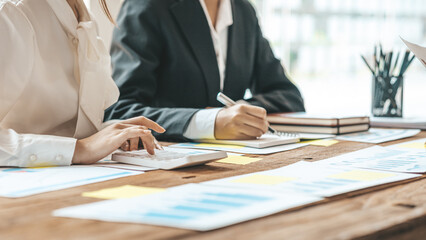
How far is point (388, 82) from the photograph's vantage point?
6.77 feet

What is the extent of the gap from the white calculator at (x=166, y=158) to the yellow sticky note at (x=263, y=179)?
14 cm

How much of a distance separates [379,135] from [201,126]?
22.8 inches

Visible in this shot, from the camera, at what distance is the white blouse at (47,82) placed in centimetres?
109

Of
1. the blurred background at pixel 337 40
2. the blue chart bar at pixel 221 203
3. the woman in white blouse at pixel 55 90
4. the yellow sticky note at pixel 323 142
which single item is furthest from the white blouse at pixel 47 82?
the blurred background at pixel 337 40

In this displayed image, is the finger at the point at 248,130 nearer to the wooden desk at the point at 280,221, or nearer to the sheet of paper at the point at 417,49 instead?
the sheet of paper at the point at 417,49

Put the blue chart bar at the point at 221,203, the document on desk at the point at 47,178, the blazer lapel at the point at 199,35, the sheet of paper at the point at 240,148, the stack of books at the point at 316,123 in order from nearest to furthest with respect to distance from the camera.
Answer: the blue chart bar at the point at 221,203, the document on desk at the point at 47,178, the sheet of paper at the point at 240,148, the stack of books at the point at 316,123, the blazer lapel at the point at 199,35

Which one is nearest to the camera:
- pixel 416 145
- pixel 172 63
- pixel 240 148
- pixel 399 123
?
pixel 240 148

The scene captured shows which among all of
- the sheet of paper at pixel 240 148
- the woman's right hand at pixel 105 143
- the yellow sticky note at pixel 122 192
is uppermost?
the yellow sticky note at pixel 122 192

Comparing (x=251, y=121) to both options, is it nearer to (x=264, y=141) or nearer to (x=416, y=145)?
(x=264, y=141)

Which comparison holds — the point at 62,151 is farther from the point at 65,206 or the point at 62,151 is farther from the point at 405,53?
the point at 405,53

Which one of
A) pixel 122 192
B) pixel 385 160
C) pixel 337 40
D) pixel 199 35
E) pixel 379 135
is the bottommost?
pixel 337 40

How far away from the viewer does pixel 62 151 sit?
3.56 feet

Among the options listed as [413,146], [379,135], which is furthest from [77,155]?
[379,135]

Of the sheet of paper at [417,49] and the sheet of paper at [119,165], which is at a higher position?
the sheet of paper at [417,49]
